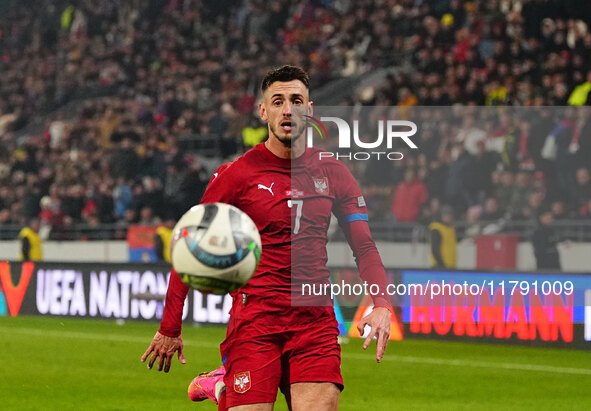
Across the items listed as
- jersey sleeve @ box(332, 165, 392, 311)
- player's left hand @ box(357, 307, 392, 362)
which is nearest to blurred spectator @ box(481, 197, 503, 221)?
jersey sleeve @ box(332, 165, 392, 311)

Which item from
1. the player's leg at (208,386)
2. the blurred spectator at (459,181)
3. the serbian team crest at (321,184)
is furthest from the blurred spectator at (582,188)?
the serbian team crest at (321,184)

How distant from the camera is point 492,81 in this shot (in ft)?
56.3

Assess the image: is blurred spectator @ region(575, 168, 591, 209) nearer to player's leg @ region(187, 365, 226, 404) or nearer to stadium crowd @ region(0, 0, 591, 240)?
stadium crowd @ region(0, 0, 591, 240)

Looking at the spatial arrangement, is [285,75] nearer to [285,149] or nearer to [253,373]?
[285,149]

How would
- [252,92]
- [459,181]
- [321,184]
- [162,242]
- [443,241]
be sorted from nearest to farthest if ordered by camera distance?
[321,184], [443,241], [459,181], [162,242], [252,92]

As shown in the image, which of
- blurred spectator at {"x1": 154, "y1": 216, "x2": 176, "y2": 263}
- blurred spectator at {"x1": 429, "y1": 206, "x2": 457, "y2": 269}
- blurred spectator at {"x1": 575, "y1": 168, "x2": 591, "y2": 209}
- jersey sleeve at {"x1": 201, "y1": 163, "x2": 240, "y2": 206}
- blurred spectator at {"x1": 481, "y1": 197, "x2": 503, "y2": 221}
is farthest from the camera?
blurred spectator at {"x1": 154, "y1": 216, "x2": 176, "y2": 263}

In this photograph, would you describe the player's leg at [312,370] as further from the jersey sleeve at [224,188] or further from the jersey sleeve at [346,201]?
the jersey sleeve at [224,188]

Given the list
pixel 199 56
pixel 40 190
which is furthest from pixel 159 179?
pixel 199 56

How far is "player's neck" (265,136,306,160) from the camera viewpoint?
5215 millimetres

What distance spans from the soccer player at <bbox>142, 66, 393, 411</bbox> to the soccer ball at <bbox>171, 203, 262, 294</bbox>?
0.30m

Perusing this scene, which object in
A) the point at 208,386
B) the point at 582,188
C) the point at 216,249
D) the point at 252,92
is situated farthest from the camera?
the point at 252,92

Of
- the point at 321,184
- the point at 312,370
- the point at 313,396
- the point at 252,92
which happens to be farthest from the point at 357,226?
the point at 252,92

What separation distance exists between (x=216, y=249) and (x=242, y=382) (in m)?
0.70

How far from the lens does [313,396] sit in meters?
4.89
